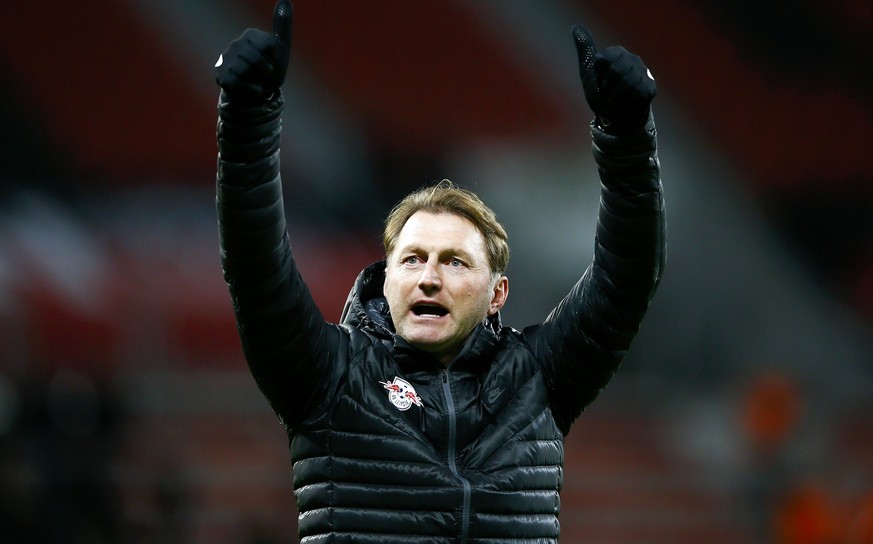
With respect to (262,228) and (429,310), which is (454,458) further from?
(262,228)

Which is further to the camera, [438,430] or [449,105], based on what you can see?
[449,105]

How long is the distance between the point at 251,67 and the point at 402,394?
1.73ft

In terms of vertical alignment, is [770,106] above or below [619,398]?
above

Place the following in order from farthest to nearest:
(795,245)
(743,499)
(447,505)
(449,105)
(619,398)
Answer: (449,105) < (795,245) < (619,398) < (743,499) < (447,505)

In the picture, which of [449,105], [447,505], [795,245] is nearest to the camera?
[447,505]

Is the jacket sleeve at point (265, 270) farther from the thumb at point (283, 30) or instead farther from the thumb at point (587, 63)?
the thumb at point (587, 63)

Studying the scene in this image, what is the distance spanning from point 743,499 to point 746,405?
50cm

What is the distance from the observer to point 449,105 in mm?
7172

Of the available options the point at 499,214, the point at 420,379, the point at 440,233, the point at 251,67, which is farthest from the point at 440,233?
the point at 499,214

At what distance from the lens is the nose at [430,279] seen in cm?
180

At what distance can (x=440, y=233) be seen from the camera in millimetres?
1853

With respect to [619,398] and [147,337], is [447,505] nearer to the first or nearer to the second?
[147,337]

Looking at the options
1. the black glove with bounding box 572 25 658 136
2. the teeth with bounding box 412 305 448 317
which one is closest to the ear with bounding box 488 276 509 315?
the teeth with bounding box 412 305 448 317

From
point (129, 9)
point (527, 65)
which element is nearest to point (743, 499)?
point (527, 65)
